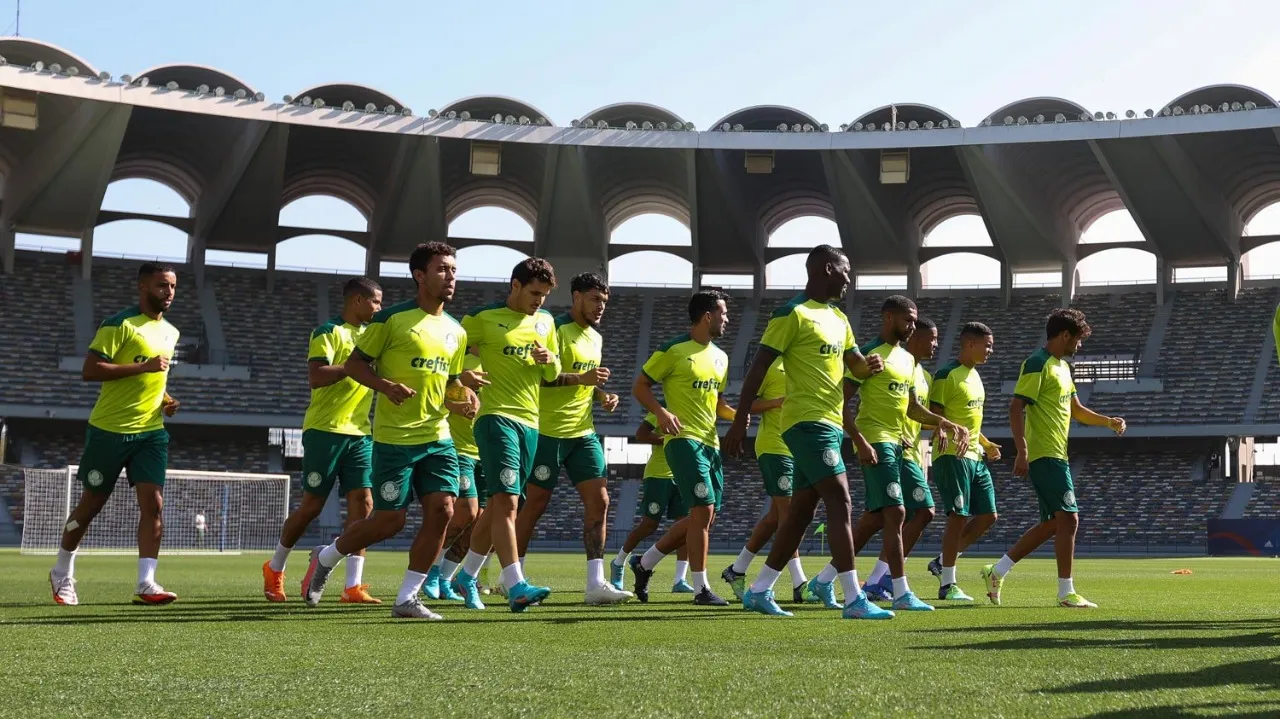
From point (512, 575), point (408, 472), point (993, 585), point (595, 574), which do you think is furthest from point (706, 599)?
point (408, 472)

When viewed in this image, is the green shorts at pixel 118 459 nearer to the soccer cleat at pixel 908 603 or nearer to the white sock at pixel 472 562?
the white sock at pixel 472 562

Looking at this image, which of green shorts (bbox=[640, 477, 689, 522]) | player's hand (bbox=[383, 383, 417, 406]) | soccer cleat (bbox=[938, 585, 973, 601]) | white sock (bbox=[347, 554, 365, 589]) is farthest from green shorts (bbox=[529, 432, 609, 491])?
soccer cleat (bbox=[938, 585, 973, 601])

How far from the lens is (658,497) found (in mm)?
11352

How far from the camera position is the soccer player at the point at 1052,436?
9578mm

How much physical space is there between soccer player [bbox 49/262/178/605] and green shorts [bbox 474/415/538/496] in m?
2.43

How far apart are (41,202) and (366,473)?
34.2m

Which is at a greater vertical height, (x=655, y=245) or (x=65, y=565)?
(x=655, y=245)

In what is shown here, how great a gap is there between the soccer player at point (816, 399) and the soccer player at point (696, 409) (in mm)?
1368

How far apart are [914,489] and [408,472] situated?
4.35 m

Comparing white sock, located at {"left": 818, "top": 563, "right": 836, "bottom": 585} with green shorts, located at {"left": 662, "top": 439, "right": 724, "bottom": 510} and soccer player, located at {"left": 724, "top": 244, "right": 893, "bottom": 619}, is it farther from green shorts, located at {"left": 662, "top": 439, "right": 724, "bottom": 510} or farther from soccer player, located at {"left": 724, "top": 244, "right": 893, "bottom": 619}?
soccer player, located at {"left": 724, "top": 244, "right": 893, "bottom": 619}

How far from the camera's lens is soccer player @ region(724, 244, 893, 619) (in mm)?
7605

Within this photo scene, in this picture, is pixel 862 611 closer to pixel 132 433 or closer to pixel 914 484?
pixel 914 484

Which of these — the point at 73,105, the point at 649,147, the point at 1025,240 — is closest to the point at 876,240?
the point at 1025,240

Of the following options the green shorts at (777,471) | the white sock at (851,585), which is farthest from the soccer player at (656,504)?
the white sock at (851,585)
